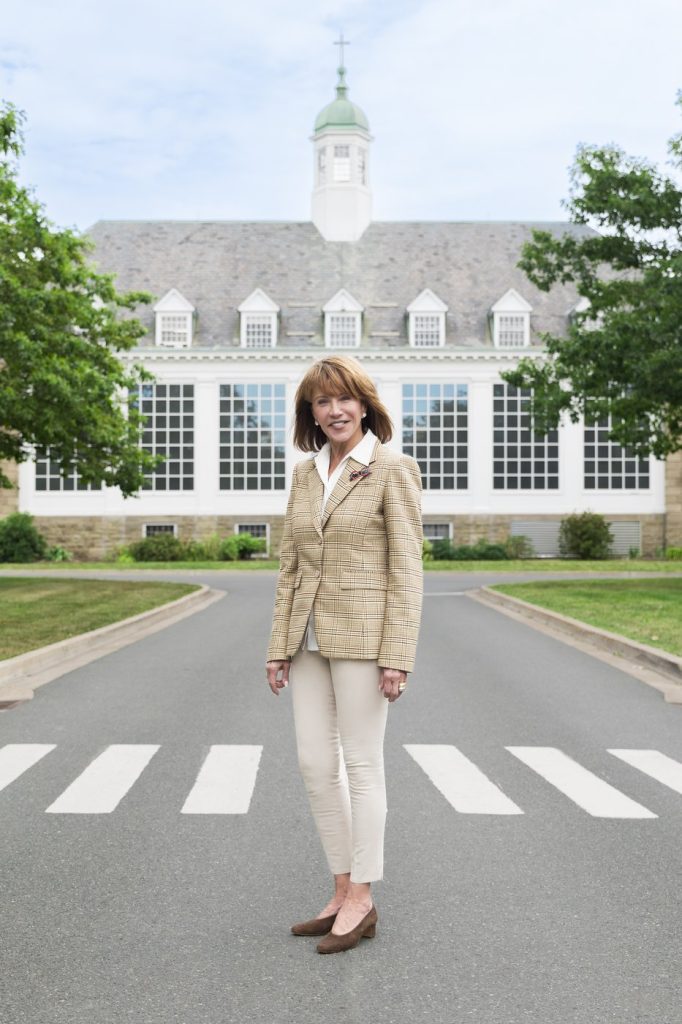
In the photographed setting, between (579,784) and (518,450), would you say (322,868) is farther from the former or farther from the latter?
(518,450)

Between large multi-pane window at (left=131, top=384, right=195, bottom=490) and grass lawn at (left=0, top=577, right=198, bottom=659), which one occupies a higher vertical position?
large multi-pane window at (left=131, top=384, right=195, bottom=490)

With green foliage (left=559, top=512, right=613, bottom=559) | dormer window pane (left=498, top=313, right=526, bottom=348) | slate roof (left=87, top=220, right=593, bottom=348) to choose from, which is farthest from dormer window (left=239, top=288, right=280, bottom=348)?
green foliage (left=559, top=512, right=613, bottom=559)

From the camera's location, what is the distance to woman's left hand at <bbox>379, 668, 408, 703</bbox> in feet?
14.0

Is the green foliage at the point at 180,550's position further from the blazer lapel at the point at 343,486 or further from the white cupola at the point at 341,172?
the blazer lapel at the point at 343,486

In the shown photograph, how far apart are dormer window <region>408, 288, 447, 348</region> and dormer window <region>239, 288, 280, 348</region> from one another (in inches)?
218

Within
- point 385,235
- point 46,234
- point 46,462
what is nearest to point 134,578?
point 46,234

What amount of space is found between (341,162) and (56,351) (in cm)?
3248

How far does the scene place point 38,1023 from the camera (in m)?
3.58

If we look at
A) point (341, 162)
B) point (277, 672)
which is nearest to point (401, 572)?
point (277, 672)

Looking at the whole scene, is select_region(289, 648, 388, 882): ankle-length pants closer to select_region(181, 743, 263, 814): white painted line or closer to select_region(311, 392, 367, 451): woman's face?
select_region(311, 392, 367, 451): woman's face

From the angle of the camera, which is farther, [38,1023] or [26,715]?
[26,715]

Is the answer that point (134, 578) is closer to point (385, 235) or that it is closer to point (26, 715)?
point (26, 715)

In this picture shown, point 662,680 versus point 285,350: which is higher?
point 285,350

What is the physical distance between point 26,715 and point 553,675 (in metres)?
5.57
